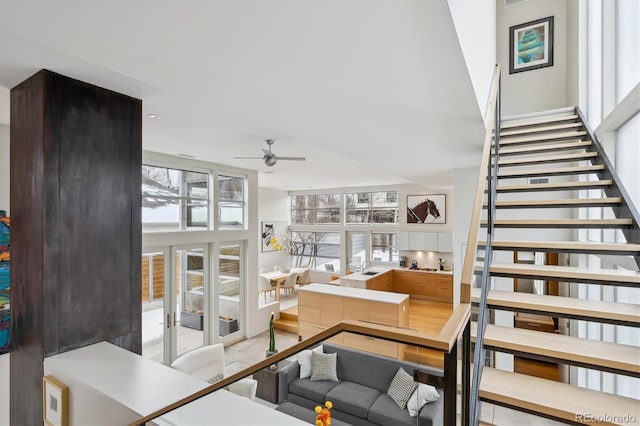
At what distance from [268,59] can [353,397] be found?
3902mm

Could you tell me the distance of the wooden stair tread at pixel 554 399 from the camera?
1.43m

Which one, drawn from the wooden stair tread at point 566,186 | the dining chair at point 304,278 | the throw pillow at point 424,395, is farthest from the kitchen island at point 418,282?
the throw pillow at point 424,395

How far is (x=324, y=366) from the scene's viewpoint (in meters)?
4.35

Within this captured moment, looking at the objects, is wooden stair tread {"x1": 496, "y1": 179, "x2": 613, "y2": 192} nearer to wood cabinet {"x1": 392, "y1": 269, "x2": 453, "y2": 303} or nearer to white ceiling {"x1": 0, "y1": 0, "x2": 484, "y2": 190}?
white ceiling {"x1": 0, "y1": 0, "x2": 484, "y2": 190}

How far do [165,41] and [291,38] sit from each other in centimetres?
60

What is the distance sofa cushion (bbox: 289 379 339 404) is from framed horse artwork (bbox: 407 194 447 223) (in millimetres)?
6072

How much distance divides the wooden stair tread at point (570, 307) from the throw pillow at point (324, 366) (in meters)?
2.84

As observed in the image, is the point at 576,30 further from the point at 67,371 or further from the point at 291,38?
the point at 67,371

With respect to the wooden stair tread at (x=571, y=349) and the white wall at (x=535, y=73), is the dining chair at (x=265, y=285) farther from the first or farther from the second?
the wooden stair tread at (x=571, y=349)

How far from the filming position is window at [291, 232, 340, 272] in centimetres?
1095

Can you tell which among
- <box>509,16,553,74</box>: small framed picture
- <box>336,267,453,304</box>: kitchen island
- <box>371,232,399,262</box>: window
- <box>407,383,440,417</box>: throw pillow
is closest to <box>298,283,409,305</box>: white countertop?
<box>336,267,453,304</box>: kitchen island

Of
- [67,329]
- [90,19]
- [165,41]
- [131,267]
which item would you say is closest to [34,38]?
[90,19]

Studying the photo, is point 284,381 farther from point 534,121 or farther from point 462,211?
point 534,121

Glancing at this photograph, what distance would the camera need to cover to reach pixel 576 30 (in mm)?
4352
